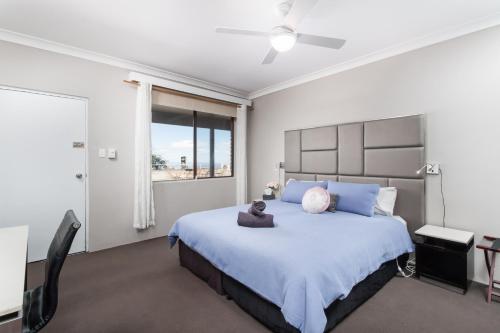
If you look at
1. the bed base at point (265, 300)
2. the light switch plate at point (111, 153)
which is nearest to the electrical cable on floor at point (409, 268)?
the bed base at point (265, 300)

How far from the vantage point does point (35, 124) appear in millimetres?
2812

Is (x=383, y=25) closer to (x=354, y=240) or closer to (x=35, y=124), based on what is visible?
(x=354, y=240)

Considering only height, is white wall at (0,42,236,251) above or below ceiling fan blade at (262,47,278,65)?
below

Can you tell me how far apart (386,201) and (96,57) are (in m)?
4.05

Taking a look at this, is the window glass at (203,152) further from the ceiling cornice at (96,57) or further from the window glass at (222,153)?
the ceiling cornice at (96,57)

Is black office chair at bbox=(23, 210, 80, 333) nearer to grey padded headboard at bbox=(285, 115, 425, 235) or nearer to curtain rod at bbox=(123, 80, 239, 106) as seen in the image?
curtain rod at bbox=(123, 80, 239, 106)

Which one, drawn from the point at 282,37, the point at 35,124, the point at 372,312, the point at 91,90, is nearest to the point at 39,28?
the point at 91,90

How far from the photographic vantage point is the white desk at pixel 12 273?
0.83m

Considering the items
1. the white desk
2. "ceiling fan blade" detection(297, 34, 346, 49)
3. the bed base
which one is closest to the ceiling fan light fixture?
"ceiling fan blade" detection(297, 34, 346, 49)

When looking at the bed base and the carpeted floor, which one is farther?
the carpeted floor

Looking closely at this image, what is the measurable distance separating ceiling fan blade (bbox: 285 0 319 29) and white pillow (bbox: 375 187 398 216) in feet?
6.80

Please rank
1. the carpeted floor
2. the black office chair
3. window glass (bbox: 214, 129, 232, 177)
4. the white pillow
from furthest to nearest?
window glass (bbox: 214, 129, 232, 177)
the white pillow
the carpeted floor
the black office chair

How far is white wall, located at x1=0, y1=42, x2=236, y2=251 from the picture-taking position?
278cm

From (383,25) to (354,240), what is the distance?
84.6 inches
